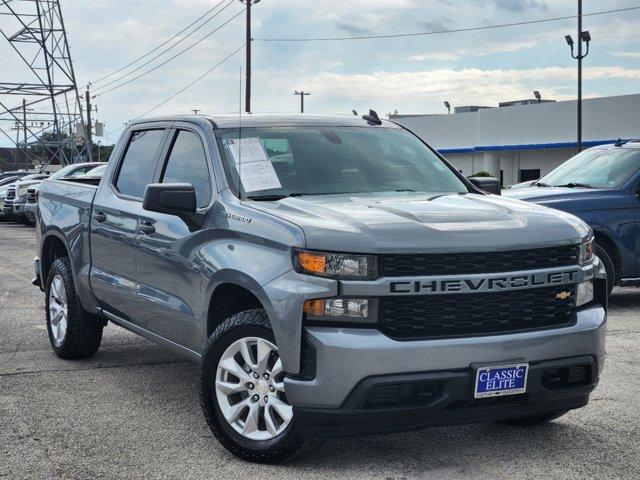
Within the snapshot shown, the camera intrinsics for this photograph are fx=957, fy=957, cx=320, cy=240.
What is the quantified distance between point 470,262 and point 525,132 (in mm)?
46111

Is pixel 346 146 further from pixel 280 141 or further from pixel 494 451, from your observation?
pixel 494 451

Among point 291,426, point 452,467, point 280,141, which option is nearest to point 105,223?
point 280,141

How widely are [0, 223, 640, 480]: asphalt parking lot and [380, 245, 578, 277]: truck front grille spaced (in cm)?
105

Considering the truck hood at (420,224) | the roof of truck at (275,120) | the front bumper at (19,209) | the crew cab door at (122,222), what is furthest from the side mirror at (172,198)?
the front bumper at (19,209)

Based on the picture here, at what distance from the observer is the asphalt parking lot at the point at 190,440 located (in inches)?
193

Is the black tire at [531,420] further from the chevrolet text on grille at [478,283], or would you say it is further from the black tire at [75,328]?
the black tire at [75,328]

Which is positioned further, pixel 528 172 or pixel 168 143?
pixel 528 172

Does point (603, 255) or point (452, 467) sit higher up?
point (603, 255)

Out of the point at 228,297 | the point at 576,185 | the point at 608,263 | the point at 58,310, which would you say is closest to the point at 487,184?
the point at 228,297

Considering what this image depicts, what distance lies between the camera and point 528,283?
189 inches

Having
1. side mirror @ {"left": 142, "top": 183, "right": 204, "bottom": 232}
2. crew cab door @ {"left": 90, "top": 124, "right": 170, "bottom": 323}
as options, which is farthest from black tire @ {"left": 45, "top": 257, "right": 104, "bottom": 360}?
side mirror @ {"left": 142, "top": 183, "right": 204, "bottom": 232}

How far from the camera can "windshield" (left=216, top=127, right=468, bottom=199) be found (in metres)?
5.66

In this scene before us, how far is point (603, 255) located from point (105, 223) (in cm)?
554

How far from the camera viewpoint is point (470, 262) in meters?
4.66
